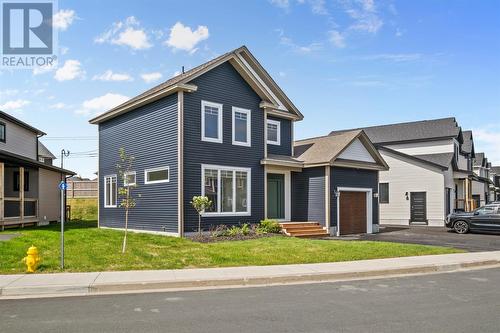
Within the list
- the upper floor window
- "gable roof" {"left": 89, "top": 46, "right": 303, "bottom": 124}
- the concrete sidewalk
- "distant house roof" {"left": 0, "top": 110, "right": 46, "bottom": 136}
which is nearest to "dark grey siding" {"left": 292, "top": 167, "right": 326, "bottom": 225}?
"gable roof" {"left": 89, "top": 46, "right": 303, "bottom": 124}

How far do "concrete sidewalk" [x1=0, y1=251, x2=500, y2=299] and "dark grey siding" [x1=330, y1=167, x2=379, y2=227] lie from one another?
9.27 m

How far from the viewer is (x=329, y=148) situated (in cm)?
2344

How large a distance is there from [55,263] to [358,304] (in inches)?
302

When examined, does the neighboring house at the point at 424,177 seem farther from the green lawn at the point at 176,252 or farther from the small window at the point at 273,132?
the green lawn at the point at 176,252

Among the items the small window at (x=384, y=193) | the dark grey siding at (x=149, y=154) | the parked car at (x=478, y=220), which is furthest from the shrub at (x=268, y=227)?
the small window at (x=384, y=193)

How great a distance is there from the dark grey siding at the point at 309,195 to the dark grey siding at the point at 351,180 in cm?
55

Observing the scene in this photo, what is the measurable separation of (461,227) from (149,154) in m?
17.5

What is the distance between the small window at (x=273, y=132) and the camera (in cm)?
2350

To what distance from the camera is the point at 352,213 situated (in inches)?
934

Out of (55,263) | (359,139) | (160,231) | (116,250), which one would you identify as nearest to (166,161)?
(160,231)

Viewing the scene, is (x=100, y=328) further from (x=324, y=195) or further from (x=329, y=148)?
(x=329, y=148)

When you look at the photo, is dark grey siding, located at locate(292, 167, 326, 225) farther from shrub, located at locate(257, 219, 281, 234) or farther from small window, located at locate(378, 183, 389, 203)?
small window, located at locate(378, 183, 389, 203)

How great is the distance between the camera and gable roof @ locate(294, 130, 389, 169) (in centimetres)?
2244

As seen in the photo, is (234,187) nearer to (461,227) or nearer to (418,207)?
(461,227)
